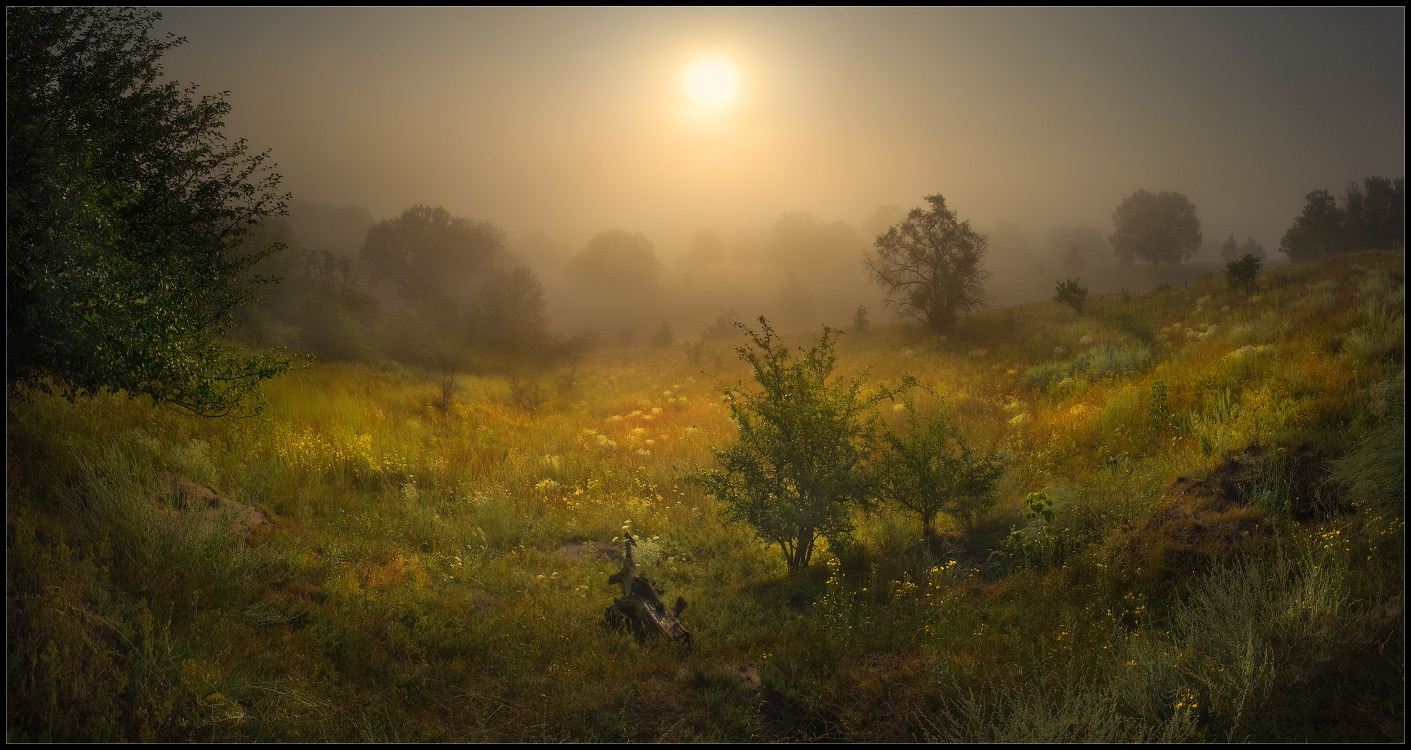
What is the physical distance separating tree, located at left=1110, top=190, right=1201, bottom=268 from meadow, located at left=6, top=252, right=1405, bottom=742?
58.4m

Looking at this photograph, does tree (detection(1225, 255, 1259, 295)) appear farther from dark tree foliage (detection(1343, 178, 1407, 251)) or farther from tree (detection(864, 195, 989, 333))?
dark tree foliage (detection(1343, 178, 1407, 251))

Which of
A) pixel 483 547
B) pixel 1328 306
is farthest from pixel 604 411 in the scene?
pixel 1328 306

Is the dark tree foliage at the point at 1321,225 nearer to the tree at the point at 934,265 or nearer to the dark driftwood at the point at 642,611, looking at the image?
the tree at the point at 934,265

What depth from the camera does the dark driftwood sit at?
19.4 feet

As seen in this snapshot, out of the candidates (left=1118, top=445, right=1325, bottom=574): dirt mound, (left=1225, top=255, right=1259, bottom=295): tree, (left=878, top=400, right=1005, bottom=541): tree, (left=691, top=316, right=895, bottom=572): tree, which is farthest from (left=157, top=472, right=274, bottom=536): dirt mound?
(left=1225, top=255, right=1259, bottom=295): tree

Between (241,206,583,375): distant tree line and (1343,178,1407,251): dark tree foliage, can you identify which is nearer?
(241,206,583,375): distant tree line

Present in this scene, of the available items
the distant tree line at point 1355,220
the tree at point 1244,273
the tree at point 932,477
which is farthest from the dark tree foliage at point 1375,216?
the tree at point 932,477

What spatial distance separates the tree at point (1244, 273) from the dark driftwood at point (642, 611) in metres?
26.6

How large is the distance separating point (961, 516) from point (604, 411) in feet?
45.0

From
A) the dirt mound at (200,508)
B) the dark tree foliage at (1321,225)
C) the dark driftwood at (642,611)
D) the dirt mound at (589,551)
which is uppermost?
the dark tree foliage at (1321,225)

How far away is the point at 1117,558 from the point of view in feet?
21.1

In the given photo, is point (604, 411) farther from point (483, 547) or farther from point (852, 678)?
point (852, 678)

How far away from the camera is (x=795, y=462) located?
795 cm

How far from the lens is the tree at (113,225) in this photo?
17.4 ft
